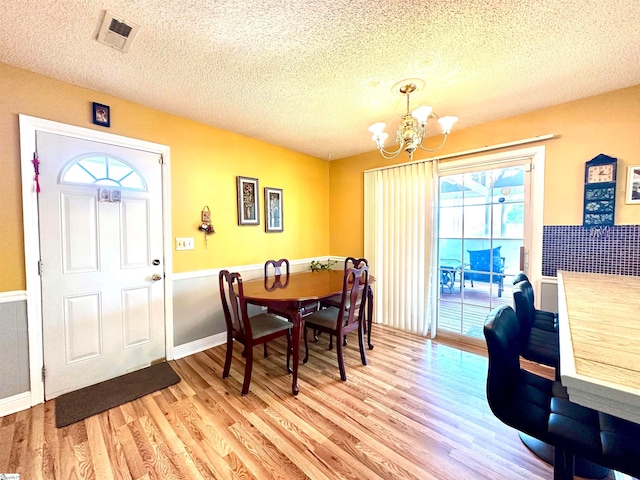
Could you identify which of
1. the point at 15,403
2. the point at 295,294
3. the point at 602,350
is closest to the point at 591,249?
the point at 602,350

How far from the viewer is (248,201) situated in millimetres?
3143

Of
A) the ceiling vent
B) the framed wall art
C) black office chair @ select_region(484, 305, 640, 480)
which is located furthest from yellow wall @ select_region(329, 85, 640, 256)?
the ceiling vent

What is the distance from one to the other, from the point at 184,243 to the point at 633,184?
3.97 m

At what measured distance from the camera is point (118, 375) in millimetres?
2260

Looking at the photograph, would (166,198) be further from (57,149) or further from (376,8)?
(376,8)

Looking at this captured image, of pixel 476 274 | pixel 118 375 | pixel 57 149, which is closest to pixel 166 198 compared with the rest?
pixel 57 149

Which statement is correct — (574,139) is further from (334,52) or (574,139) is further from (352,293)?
(352,293)

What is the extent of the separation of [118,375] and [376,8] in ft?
10.9

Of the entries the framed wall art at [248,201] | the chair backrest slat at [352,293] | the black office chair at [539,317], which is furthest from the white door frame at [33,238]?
the black office chair at [539,317]

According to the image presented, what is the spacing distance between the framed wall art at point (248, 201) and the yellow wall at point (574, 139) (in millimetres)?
2270

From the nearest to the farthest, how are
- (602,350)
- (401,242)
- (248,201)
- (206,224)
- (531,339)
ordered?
(602,350)
(531,339)
(206,224)
(248,201)
(401,242)

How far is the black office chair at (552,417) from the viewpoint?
0.90m

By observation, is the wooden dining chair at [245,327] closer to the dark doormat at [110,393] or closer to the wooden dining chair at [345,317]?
the wooden dining chair at [345,317]

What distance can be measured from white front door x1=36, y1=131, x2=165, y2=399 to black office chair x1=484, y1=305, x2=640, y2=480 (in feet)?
8.91
